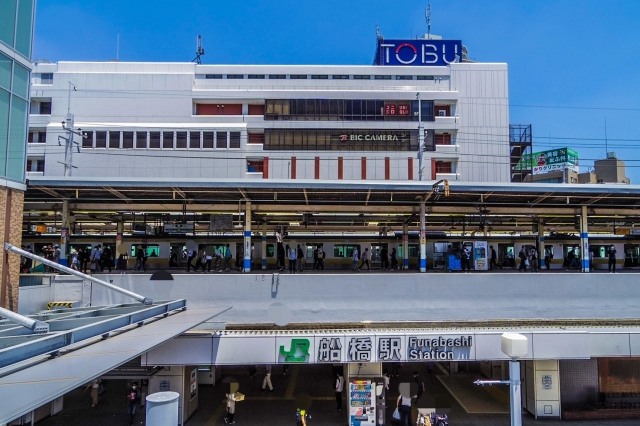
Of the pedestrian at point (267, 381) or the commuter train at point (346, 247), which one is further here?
the commuter train at point (346, 247)

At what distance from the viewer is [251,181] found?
1916cm

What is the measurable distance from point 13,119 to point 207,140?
29.3m

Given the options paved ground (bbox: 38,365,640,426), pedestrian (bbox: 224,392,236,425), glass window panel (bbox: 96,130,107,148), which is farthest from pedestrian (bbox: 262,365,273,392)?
glass window panel (bbox: 96,130,107,148)

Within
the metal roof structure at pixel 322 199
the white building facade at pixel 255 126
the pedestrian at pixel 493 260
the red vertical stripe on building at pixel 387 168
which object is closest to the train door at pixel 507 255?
the pedestrian at pixel 493 260

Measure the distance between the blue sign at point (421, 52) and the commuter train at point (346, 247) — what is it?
1078 inches

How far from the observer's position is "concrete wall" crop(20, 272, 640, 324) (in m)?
17.6

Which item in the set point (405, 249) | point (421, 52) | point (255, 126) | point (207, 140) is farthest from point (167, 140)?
point (421, 52)

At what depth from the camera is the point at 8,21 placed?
13312 millimetres

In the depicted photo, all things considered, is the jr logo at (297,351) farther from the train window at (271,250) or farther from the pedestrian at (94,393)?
the train window at (271,250)

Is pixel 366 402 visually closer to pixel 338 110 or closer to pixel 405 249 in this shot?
pixel 405 249

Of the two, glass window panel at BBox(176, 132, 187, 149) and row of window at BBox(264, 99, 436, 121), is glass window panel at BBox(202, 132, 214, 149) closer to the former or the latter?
glass window panel at BBox(176, 132, 187, 149)

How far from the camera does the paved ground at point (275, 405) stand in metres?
14.2

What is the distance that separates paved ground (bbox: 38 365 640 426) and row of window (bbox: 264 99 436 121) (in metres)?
29.1

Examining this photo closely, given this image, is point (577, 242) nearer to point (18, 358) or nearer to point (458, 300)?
point (458, 300)
